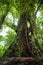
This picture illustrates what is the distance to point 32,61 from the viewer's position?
5234 millimetres

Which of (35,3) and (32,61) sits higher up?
(35,3)

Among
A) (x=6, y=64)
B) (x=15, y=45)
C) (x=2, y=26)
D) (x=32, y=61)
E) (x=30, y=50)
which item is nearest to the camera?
(x=6, y=64)

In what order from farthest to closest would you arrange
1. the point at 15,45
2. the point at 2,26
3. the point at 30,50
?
the point at 2,26 < the point at 15,45 < the point at 30,50

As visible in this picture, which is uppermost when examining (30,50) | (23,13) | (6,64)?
(23,13)

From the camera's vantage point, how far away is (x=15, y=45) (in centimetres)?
606

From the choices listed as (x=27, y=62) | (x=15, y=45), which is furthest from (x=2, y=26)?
(x=27, y=62)

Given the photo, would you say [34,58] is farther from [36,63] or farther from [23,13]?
[23,13]

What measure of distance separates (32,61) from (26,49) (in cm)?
57

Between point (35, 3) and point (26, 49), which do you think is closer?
point (26, 49)

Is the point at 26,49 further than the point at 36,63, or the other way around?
the point at 26,49

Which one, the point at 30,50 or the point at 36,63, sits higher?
the point at 30,50

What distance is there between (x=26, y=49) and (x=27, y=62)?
51 centimetres

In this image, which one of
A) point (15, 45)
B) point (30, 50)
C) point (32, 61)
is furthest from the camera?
point (15, 45)

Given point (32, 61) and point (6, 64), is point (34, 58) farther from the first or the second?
point (6, 64)
